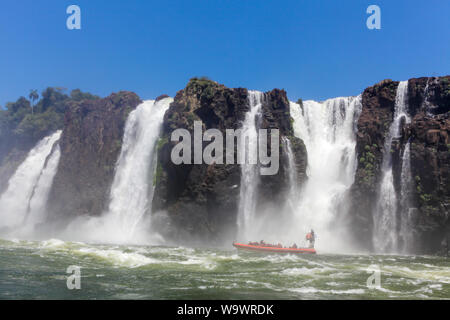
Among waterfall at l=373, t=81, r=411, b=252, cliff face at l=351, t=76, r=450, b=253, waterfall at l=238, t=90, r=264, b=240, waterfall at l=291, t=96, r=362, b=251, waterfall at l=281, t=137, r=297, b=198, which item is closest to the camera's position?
cliff face at l=351, t=76, r=450, b=253

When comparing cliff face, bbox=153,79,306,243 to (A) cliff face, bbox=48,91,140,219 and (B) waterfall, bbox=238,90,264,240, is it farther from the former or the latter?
(A) cliff face, bbox=48,91,140,219

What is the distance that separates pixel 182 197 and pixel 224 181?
431 centimetres

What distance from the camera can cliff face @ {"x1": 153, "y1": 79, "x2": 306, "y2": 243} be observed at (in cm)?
3241

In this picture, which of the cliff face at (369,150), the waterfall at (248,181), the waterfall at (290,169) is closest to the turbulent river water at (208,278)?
the cliff face at (369,150)

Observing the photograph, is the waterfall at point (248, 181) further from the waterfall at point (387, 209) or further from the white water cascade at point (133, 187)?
the waterfall at point (387, 209)

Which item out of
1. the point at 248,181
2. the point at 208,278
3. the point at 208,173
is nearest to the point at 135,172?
the point at 208,173

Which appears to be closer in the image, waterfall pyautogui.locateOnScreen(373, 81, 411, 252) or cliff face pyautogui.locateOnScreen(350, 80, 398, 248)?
waterfall pyautogui.locateOnScreen(373, 81, 411, 252)

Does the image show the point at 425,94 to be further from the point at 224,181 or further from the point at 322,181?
the point at 224,181

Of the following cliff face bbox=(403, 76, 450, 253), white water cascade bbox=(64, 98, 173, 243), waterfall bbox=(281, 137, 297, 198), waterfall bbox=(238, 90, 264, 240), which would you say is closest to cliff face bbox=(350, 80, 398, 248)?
cliff face bbox=(403, 76, 450, 253)

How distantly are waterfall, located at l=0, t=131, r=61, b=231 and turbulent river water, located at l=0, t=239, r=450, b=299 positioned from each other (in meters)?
27.9

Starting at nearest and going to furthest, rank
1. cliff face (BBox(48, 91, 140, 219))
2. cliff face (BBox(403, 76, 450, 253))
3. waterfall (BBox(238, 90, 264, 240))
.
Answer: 1. cliff face (BBox(403, 76, 450, 253))
2. waterfall (BBox(238, 90, 264, 240))
3. cliff face (BBox(48, 91, 140, 219))

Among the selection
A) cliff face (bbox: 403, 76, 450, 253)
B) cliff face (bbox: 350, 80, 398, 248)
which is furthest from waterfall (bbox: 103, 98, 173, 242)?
cliff face (bbox: 403, 76, 450, 253)

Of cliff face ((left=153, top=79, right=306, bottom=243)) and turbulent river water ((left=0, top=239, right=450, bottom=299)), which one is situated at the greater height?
cliff face ((left=153, top=79, right=306, bottom=243))
